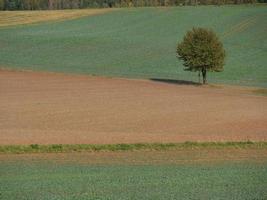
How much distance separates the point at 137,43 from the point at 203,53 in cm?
2720

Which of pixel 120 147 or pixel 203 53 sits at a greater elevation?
pixel 203 53

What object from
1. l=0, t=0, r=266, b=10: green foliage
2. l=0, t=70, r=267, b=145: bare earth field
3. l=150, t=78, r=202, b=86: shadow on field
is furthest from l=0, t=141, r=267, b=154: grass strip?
l=0, t=0, r=266, b=10: green foliage

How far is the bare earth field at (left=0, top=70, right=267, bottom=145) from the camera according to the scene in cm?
2803

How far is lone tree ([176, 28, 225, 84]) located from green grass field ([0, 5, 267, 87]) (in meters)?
2.25

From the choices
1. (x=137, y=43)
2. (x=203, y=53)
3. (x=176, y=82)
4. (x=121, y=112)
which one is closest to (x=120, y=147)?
(x=121, y=112)

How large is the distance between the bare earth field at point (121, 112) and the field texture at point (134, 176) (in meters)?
6.43

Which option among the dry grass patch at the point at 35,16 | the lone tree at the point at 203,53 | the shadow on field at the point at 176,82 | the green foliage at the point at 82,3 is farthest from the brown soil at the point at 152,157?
the green foliage at the point at 82,3

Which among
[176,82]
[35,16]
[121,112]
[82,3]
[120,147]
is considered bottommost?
[176,82]

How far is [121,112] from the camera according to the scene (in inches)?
1458

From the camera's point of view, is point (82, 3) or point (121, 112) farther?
point (82, 3)

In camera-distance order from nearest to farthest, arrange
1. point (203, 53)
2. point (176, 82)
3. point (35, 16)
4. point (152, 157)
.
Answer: point (152, 157) → point (176, 82) → point (203, 53) → point (35, 16)

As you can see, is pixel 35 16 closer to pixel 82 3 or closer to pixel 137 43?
pixel 137 43

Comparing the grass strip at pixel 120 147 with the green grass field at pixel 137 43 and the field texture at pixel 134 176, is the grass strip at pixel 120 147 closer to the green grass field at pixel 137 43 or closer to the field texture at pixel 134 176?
the field texture at pixel 134 176

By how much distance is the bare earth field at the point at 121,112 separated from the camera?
92.0ft
